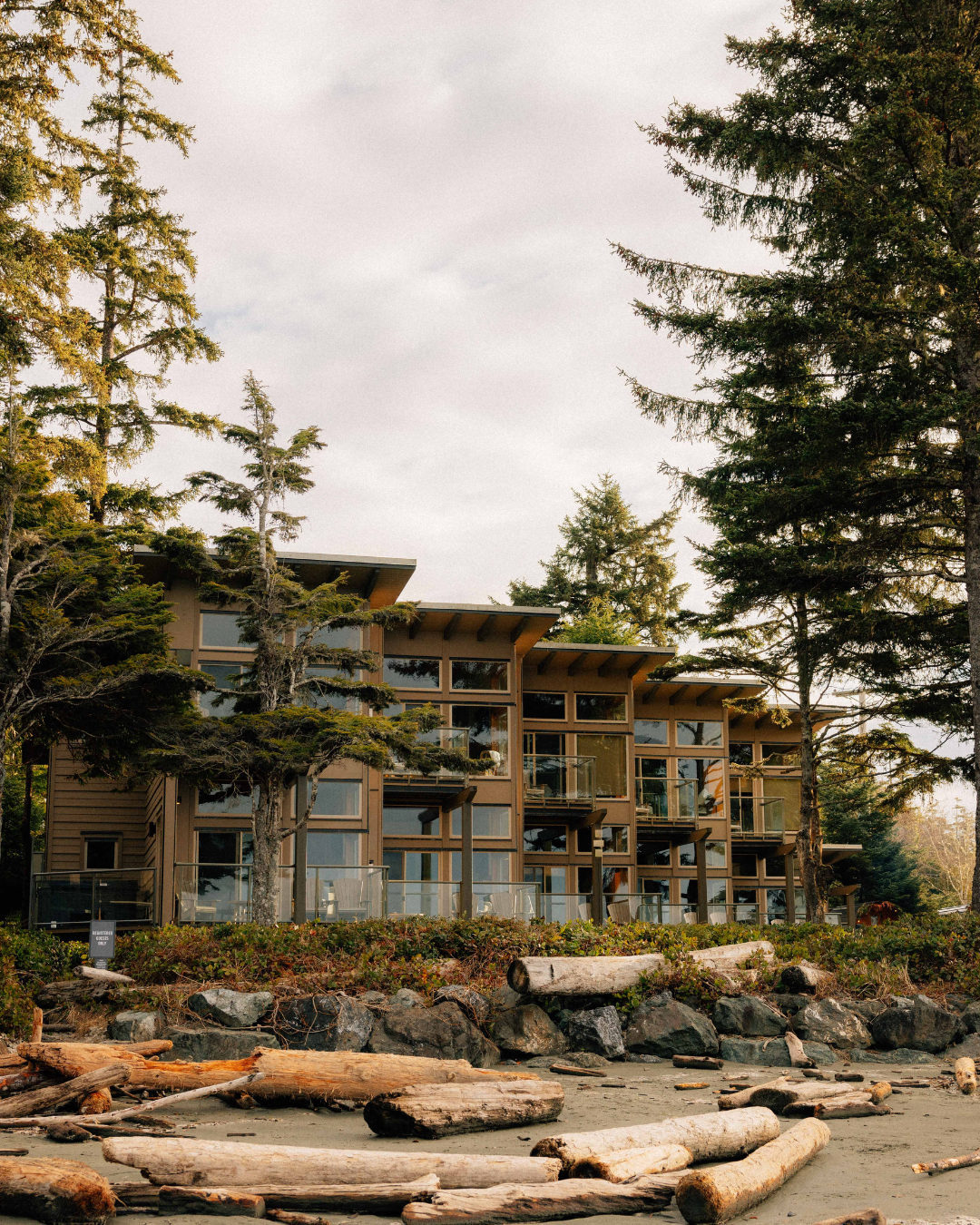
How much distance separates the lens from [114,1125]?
7.56 meters

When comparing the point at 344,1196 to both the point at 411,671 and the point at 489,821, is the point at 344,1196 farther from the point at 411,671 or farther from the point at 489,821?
the point at 411,671

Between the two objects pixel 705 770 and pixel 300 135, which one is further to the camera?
pixel 705 770

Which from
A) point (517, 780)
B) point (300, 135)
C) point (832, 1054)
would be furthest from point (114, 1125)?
point (517, 780)

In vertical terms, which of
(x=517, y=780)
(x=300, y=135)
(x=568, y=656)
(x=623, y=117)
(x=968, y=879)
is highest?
(x=623, y=117)

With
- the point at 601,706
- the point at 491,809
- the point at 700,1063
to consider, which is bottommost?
the point at 700,1063

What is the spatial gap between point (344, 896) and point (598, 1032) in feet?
34.6

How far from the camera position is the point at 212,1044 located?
10156mm

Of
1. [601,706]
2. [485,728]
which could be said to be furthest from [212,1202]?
[601,706]

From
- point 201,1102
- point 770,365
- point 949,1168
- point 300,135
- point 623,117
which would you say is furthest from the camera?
point 623,117

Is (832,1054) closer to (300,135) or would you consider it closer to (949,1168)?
Result: (949,1168)

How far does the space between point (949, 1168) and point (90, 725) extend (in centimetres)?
1365

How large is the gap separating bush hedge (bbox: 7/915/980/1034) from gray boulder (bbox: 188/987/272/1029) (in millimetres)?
689

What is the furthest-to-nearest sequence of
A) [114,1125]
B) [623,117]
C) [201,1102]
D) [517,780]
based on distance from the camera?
[517,780] → [623,117] → [201,1102] → [114,1125]

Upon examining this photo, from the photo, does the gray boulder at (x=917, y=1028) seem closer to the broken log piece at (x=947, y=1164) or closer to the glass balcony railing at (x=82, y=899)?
the broken log piece at (x=947, y=1164)
